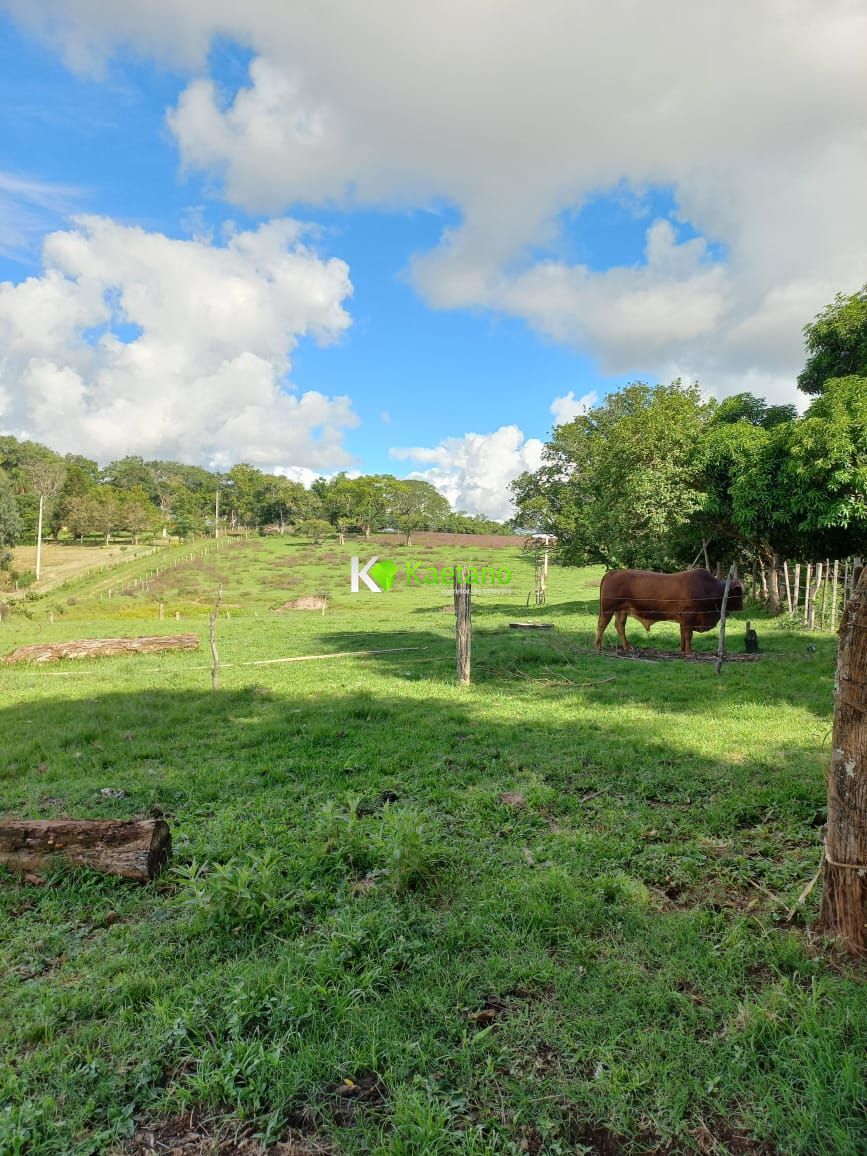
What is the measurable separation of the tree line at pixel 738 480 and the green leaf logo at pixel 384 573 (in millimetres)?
18419

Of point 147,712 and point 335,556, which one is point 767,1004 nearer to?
point 147,712

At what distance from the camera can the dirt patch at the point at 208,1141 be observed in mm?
Answer: 2148

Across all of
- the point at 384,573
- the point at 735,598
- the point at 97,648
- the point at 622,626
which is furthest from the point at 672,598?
the point at 384,573

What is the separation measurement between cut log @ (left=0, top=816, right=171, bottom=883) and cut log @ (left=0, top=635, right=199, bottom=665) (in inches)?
488

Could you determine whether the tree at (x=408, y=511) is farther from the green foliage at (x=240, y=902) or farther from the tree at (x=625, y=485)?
the green foliage at (x=240, y=902)

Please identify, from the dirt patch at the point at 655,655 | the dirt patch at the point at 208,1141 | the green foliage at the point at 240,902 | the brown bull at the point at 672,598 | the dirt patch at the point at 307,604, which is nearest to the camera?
the dirt patch at the point at 208,1141

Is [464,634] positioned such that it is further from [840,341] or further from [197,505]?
[197,505]

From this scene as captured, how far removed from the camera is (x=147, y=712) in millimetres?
8906

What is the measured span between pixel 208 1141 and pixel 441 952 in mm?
1351

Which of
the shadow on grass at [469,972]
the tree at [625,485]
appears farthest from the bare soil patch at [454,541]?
the shadow on grass at [469,972]

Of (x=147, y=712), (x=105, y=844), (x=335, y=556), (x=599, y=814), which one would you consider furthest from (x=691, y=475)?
(x=335, y=556)

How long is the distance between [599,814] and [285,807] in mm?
2813

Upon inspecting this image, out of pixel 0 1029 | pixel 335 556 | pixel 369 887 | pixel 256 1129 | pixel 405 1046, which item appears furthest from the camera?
pixel 335 556

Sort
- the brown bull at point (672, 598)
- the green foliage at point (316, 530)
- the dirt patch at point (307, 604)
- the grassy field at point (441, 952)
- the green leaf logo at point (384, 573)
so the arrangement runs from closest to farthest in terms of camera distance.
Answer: the grassy field at point (441, 952), the brown bull at point (672, 598), the dirt patch at point (307, 604), the green leaf logo at point (384, 573), the green foliage at point (316, 530)
